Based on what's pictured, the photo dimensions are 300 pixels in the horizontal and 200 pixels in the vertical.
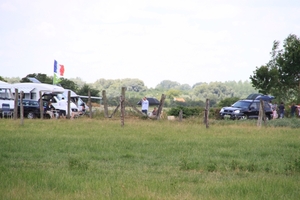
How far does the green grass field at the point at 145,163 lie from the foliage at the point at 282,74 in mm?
27795

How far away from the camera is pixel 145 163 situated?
1527cm

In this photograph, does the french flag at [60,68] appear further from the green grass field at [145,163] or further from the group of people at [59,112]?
the green grass field at [145,163]

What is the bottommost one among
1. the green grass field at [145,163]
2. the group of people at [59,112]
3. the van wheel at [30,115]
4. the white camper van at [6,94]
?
the green grass field at [145,163]

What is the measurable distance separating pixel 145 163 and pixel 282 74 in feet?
137

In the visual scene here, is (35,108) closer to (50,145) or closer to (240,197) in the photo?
(50,145)

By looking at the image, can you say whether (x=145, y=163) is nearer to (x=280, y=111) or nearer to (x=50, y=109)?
(x=50, y=109)

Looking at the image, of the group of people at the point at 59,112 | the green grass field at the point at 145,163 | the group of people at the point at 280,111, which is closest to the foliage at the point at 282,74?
the group of people at the point at 280,111

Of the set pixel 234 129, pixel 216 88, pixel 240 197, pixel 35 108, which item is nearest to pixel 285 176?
pixel 240 197

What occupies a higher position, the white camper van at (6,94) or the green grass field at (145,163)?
the white camper van at (6,94)

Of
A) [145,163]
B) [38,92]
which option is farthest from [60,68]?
[145,163]

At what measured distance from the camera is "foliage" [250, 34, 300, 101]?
5303 centimetres

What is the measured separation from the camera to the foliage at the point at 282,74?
174ft

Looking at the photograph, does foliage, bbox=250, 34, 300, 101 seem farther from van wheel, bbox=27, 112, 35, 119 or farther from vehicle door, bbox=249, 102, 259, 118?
van wheel, bbox=27, 112, 35, 119

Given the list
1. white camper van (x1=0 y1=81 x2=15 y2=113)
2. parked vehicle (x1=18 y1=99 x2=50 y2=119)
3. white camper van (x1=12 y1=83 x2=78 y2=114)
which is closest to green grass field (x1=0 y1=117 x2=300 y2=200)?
parked vehicle (x1=18 y1=99 x2=50 y2=119)
